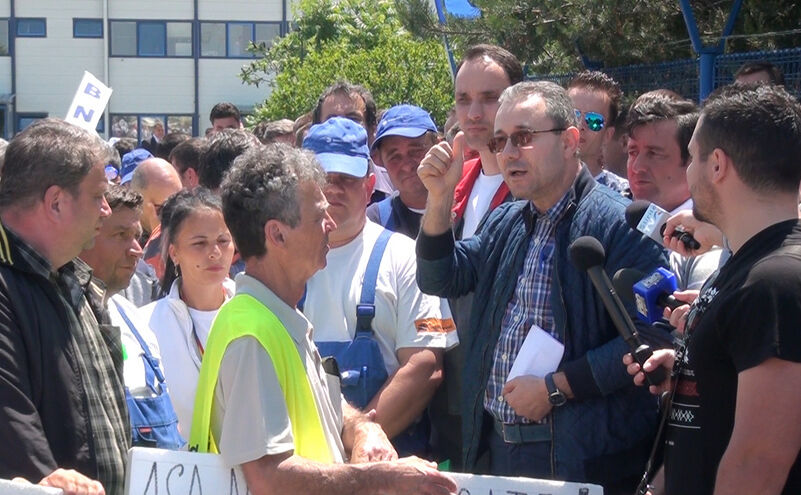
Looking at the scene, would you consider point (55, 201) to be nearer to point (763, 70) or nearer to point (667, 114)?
point (667, 114)

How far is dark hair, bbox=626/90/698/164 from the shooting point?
5.16 m

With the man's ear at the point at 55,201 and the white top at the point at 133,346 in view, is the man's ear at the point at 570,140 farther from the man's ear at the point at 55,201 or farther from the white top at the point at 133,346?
the man's ear at the point at 55,201

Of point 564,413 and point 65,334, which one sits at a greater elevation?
point 65,334

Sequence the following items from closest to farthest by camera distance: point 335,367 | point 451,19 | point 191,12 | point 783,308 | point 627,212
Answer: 1. point 783,308
2. point 335,367
3. point 627,212
4. point 451,19
5. point 191,12

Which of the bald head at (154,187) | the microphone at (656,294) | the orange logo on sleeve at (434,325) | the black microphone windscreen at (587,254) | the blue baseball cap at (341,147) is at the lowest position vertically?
the orange logo on sleeve at (434,325)

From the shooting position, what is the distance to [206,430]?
11.0ft

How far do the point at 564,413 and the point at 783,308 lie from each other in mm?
1439

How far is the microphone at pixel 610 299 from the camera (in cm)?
339

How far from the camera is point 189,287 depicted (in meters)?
5.26

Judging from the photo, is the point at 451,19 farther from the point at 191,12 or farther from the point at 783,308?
the point at 191,12

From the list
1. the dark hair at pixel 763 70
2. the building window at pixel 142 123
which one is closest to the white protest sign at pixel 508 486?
the dark hair at pixel 763 70

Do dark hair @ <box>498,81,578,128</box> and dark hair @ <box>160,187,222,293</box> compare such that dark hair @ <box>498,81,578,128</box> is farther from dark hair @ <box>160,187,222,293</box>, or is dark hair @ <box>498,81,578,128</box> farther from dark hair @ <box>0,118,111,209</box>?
dark hair @ <box>0,118,111,209</box>

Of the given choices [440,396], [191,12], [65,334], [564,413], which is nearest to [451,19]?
[440,396]

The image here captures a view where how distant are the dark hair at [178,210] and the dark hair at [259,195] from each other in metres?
1.80
